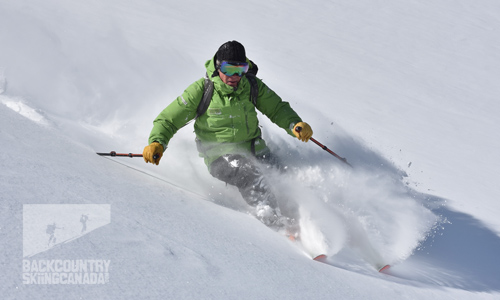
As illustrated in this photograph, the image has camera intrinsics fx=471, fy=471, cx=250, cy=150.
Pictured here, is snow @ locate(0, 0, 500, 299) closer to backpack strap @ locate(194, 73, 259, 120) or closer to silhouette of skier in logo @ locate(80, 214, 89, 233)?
silhouette of skier in logo @ locate(80, 214, 89, 233)

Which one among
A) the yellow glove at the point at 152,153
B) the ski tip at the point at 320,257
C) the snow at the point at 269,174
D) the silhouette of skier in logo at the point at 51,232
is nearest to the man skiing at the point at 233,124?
the yellow glove at the point at 152,153

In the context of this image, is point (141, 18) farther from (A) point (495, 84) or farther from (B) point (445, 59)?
(A) point (495, 84)

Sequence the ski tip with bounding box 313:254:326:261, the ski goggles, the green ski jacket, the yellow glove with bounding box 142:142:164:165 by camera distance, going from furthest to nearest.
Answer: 1. the green ski jacket
2. the ski goggles
3. the yellow glove with bounding box 142:142:164:165
4. the ski tip with bounding box 313:254:326:261

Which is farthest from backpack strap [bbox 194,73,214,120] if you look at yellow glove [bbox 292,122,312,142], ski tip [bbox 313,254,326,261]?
ski tip [bbox 313,254,326,261]

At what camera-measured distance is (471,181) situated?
6.02 metres

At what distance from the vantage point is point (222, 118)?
180 inches

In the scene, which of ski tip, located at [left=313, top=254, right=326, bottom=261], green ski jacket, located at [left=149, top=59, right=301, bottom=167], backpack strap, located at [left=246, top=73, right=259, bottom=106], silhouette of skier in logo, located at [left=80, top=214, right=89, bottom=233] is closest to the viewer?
silhouette of skier in logo, located at [left=80, top=214, right=89, bottom=233]

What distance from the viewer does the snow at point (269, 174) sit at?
262cm

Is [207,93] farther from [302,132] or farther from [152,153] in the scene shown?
[302,132]

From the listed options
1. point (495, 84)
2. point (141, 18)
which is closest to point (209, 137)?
point (141, 18)

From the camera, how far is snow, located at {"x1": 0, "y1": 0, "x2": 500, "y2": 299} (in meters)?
2.62

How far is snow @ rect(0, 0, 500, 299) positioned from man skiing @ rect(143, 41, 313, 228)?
0.93 feet

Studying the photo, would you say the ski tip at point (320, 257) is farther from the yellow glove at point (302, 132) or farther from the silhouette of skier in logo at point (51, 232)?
the silhouette of skier in logo at point (51, 232)

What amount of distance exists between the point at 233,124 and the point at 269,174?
0.66 metres
